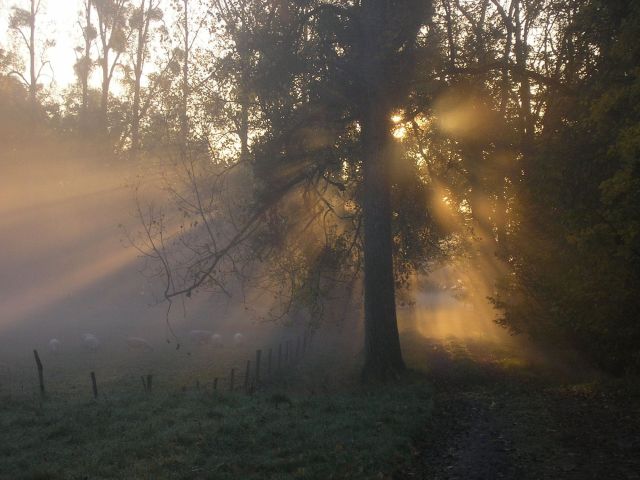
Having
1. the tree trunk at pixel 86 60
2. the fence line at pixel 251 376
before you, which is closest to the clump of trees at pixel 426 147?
Answer: the fence line at pixel 251 376

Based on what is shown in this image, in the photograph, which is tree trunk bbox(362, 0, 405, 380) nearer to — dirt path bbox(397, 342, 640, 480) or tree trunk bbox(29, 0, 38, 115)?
dirt path bbox(397, 342, 640, 480)

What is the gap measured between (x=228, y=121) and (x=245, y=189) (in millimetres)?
4399

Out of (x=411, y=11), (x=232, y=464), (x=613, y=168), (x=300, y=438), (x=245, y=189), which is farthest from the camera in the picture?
(x=245, y=189)

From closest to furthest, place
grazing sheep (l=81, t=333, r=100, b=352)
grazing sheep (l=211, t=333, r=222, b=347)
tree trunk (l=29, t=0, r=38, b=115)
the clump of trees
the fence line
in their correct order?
the clump of trees, the fence line, grazing sheep (l=81, t=333, r=100, b=352), grazing sheep (l=211, t=333, r=222, b=347), tree trunk (l=29, t=0, r=38, b=115)

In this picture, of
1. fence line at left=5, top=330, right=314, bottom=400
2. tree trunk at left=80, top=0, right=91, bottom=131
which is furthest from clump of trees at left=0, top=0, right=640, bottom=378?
tree trunk at left=80, top=0, right=91, bottom=131

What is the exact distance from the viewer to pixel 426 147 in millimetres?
23203

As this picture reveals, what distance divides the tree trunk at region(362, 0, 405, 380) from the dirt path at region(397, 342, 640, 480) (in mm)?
2405

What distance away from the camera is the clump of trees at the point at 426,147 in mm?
13961

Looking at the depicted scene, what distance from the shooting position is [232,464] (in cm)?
895

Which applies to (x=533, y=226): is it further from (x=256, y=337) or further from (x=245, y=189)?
(x=256, y=337)

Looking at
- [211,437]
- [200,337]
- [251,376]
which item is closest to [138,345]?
[200,337]

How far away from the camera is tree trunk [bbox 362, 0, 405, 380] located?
1873 centimetres

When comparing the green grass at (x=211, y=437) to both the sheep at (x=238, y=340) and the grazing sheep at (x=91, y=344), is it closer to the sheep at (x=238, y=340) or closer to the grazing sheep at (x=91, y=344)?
the grazing sheep at (x=91, y=344)

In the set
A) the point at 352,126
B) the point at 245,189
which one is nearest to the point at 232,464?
the point at 352,126
